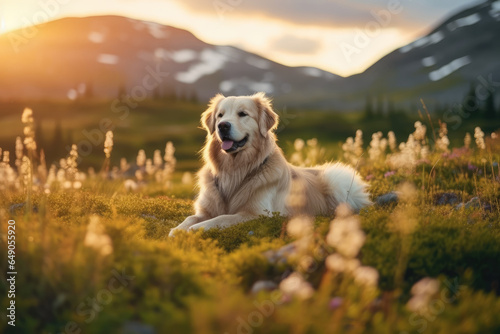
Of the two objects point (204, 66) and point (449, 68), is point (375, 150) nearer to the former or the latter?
point (449, 68)

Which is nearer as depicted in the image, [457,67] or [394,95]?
[394,95]

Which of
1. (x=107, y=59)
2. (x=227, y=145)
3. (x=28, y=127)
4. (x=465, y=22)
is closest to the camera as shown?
(x=28, y=127)

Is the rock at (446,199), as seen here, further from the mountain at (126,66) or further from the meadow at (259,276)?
the mountain at (126,66)

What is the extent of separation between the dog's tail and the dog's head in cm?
224

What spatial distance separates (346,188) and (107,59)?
443ft

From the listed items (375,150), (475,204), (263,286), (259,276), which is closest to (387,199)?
(475,204)

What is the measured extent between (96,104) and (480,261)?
100 m

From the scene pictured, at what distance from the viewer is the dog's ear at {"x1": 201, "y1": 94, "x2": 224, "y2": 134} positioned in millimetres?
9359

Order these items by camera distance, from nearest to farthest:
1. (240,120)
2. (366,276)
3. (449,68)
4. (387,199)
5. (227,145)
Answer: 1. (366,276)
2. (227,145)
3. (240,120)
4. (387,199)
5. (449,68)

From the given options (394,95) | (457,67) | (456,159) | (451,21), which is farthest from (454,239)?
(451,21)

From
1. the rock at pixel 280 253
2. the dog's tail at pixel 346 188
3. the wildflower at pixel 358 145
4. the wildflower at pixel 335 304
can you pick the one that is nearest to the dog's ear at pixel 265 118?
the dog's tail at pixel 346 188

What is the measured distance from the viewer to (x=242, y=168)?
29.6 feet

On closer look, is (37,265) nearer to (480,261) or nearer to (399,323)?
(399,323)

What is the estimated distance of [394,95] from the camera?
387 ft
